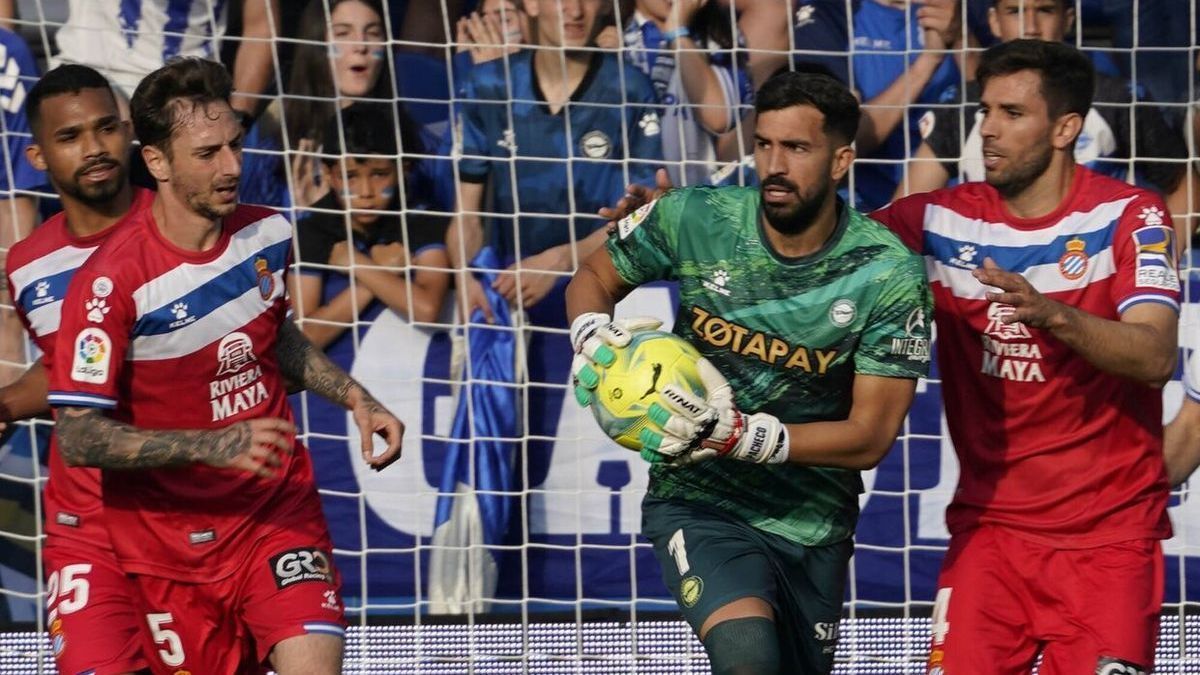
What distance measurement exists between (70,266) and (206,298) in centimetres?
68

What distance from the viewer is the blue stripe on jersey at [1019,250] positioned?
4844 millimetres

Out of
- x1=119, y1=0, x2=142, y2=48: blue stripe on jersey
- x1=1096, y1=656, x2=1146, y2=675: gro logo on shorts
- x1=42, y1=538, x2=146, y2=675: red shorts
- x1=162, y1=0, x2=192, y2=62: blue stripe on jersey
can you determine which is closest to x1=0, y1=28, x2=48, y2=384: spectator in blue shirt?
x1=119, y1=0, x2=142, y2=48: blue stripe on jersey

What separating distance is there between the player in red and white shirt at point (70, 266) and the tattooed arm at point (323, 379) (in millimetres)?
605

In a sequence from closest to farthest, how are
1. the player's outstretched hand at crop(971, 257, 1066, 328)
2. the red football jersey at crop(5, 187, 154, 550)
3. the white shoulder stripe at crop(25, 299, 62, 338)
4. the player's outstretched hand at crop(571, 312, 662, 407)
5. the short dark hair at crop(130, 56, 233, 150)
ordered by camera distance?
the player's outstretched hand at crop(971, 257, 1066, 328) → the player's outstretched hand at crop(571, 312, 662, 407) → the short dark hair at crop(130, 56, 233, 150) → the red football jersey at crop(5, 187, 154, 550) → the white shoulder stripe at crop(25, 299, 62, 338)

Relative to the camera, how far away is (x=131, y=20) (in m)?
7.30

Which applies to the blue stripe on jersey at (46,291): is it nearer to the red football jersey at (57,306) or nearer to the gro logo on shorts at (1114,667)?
the red football jersey at (57,306)

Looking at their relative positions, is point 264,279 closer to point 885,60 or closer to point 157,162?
point 157,162

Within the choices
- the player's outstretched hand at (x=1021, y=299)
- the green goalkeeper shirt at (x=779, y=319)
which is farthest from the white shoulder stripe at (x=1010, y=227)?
the player's outstretched hand at (x=1021, y=299)

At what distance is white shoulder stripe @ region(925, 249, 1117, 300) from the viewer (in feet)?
15.9

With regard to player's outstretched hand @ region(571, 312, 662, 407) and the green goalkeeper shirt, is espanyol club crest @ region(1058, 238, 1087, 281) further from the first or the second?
player's outstretched hand @ region(571, 312, 662, 407)

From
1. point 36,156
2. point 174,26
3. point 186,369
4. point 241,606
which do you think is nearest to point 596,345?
point 186,369

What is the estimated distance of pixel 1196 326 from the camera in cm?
709

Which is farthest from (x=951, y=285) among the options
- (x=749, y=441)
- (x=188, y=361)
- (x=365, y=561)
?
(x=365, y=561)

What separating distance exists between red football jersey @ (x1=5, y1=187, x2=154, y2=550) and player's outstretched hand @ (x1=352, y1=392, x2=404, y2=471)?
2.59 feet
